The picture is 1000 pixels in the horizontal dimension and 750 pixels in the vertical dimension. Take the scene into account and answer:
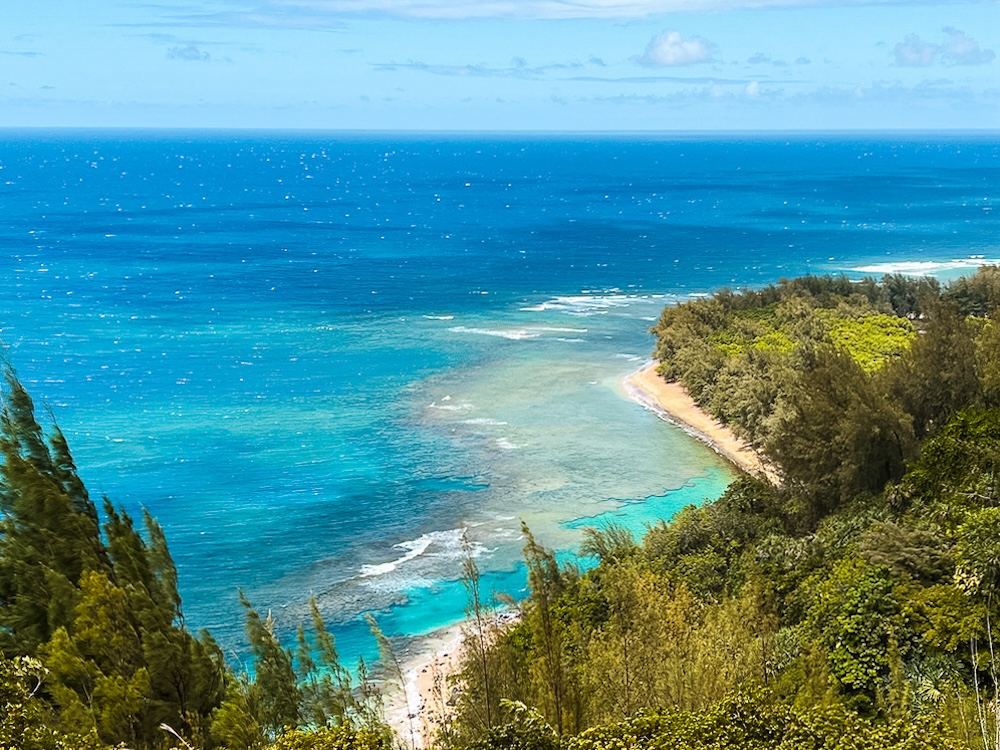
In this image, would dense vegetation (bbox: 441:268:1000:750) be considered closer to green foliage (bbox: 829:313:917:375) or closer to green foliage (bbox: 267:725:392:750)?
green foliage (bbox: 267:725:392:750)

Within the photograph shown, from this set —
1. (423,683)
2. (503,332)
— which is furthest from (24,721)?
(503,332)

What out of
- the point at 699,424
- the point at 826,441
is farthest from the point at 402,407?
the point at 826,441

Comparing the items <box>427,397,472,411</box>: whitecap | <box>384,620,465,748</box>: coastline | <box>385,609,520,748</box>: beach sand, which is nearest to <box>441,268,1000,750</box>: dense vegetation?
<box>385,609,520,748</box>: beach sand

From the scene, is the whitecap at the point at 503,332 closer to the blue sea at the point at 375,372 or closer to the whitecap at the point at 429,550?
the blue sea at the point at 375,372

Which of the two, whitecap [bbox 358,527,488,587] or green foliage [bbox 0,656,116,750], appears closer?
green foliage [bbox 0,656,116,750]

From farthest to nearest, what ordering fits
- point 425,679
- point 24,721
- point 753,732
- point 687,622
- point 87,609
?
point 425,679 < point 687,622 < point 87,609 < point 753,732 < point 24,721

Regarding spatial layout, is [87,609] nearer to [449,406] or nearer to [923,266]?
[449,406]

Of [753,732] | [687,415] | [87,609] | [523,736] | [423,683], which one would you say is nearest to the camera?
[523,736]
